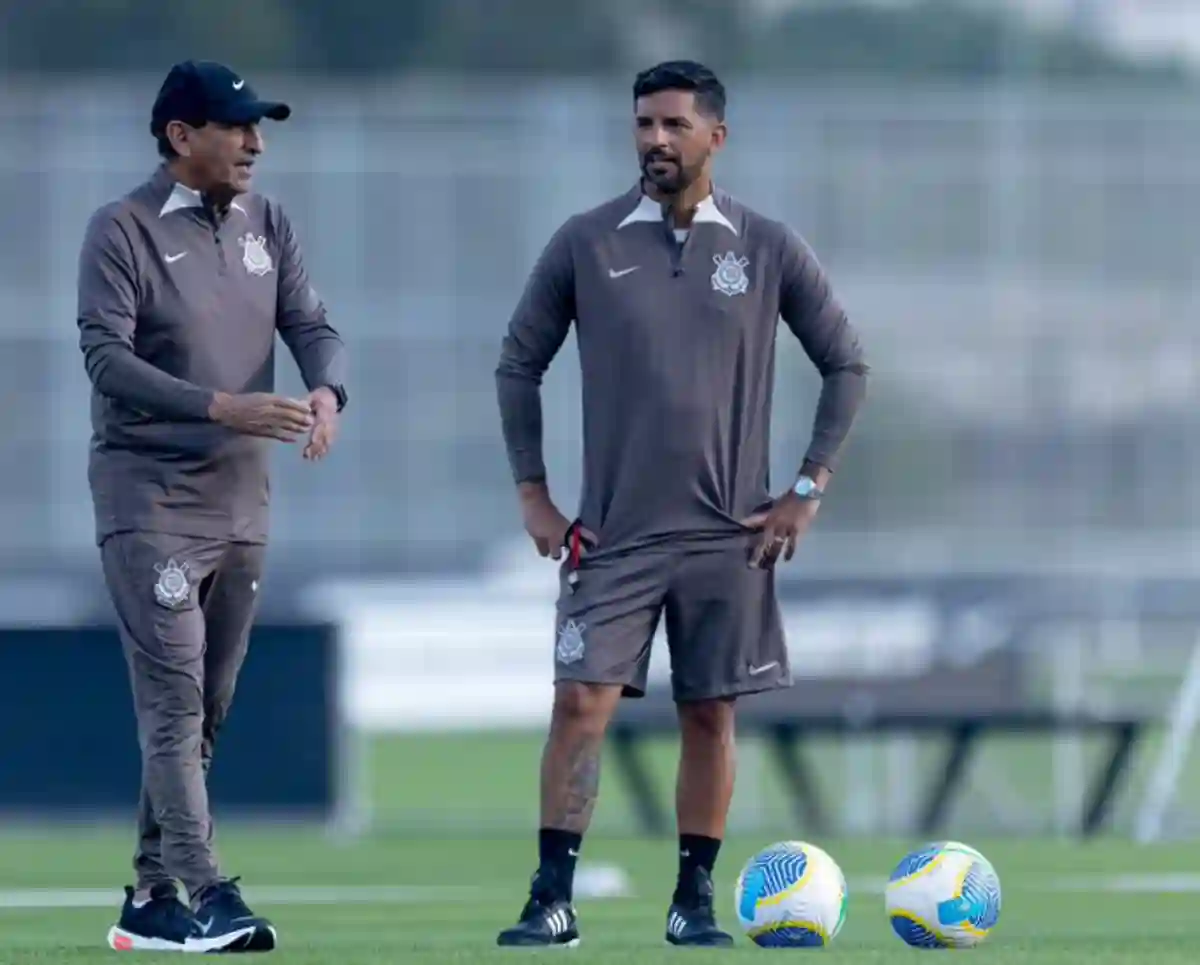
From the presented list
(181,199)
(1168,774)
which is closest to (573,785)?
(181,199)

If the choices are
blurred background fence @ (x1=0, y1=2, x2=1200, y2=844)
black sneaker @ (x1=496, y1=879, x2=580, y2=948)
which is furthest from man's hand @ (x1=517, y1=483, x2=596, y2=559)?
blurred background fence @ (x1=0, y1=2, x2=1200, y2=844)

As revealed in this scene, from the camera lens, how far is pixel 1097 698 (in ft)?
73.2

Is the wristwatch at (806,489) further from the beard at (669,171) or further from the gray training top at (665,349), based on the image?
the beard at (669,171)

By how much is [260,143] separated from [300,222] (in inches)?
1149

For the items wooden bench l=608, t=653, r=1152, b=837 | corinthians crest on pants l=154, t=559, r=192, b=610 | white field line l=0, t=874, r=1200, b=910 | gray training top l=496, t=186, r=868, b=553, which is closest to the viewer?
corinthians crest on pants l=154, t=559, r=192, b=610

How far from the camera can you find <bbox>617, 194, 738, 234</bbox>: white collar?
8.37m

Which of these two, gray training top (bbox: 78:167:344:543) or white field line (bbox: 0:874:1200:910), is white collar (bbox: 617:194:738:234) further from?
white field line (bbox: 0:874:1200:910)

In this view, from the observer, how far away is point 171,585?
26.5 feet

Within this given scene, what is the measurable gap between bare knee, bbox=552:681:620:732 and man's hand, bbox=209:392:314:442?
0.98 metres

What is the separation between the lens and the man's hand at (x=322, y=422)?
8016 mm

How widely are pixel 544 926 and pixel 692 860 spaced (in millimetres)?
527

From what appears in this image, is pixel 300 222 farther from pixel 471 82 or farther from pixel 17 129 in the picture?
pixel 471 82

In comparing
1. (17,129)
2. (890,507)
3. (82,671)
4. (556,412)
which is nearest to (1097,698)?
(82,671)

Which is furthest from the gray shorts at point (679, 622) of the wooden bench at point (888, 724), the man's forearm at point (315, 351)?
the wooden bench at point (888, 724)
